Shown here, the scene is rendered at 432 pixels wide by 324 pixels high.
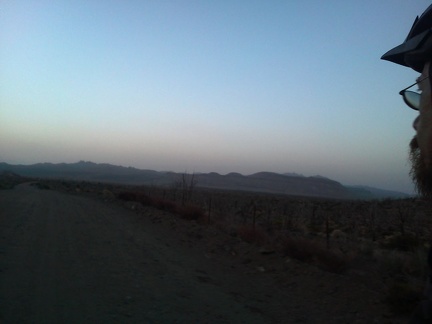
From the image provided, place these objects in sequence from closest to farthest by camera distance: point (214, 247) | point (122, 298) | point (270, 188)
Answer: point (122, 298)
point (214, 247)
point (270, 188)

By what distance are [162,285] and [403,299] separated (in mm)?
5251

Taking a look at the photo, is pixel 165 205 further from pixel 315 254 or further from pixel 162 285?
pixel 162 285

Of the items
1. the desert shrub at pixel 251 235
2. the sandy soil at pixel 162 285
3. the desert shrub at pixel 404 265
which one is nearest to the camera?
the sandy soil at pixel 162 285

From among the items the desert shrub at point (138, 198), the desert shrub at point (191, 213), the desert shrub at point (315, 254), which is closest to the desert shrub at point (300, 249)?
the desert shrub at point (315, 254)

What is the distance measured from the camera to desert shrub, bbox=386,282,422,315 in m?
8.62

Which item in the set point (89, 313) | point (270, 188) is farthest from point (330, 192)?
point (89, 313)

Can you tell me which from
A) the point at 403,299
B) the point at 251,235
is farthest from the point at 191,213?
the point at 403,299

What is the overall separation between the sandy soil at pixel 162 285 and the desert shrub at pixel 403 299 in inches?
8.1

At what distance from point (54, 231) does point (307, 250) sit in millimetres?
10158

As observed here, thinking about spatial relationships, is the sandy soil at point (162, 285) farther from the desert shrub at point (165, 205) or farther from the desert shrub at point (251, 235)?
the desert shrub at point (165, 205)

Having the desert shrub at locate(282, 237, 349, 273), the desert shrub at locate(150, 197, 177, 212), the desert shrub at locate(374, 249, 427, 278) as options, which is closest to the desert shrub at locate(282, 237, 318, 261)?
the desert shrub at locate(282, 237, 349, 273)

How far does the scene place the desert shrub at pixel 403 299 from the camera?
8625 millimetres

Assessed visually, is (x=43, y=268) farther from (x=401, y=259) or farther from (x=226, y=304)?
(x=401, y=259)

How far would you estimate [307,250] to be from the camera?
14352mm
